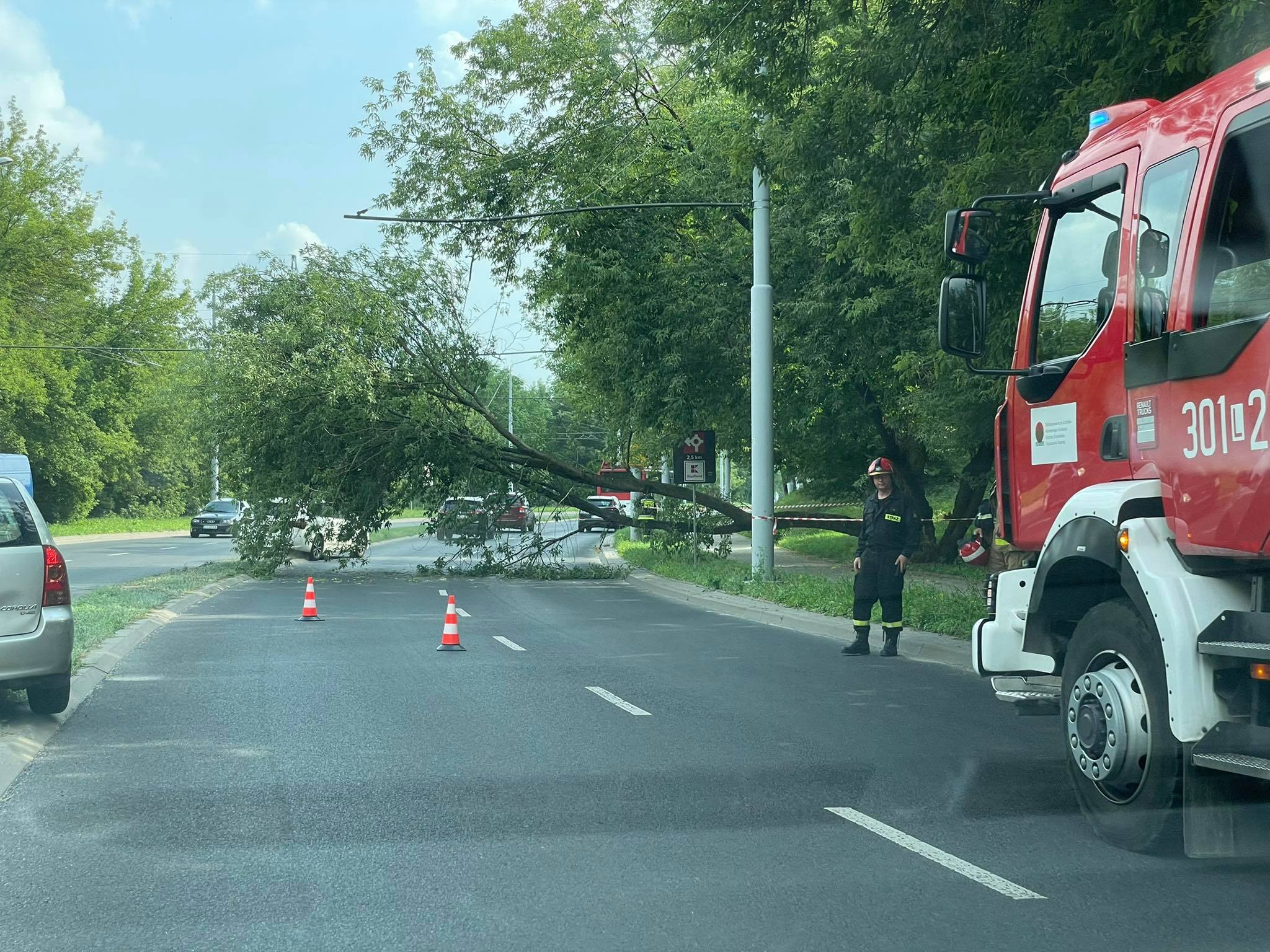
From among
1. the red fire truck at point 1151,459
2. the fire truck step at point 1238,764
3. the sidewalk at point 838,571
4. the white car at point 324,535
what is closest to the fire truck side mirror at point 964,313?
the red fire truck at point 1151,459

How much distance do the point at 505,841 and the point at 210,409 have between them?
2225 cm

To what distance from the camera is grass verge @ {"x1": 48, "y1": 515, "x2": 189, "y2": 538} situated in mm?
54906

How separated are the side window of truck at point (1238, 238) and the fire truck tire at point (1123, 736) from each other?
4.51ft

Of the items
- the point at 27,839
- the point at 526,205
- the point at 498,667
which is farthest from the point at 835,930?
the point at 526,205

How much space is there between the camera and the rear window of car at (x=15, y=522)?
8586 mm

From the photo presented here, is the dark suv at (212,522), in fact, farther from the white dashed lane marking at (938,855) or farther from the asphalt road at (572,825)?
the white dashed lane marking at (938,855)

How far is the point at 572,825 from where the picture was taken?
6180 millimetres

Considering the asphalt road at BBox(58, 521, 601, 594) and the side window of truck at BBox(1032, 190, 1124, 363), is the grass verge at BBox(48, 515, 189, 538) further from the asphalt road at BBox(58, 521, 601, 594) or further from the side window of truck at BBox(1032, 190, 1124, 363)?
the side window of truck at BBox(1032, 190, 1124, 363)

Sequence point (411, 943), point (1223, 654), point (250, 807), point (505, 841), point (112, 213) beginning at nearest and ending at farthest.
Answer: point (411, 943), point (1223, 654), point (505, 841), point (250, 807), point (112, 213)

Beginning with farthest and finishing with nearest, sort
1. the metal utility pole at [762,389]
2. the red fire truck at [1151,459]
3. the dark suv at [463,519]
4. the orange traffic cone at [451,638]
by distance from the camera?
1. the dark suv at [463,519]
2. the metal utility pole at [762,389]
3. the orange traffic cone at [451,638]
4. the red fire truck at [1151,459]

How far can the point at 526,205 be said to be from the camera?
84.7ft

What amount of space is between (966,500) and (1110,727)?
22659mm

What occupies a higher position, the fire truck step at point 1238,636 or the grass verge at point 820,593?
the fire truck step at point 1238,636

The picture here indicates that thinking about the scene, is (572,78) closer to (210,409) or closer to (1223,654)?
(210,409)
